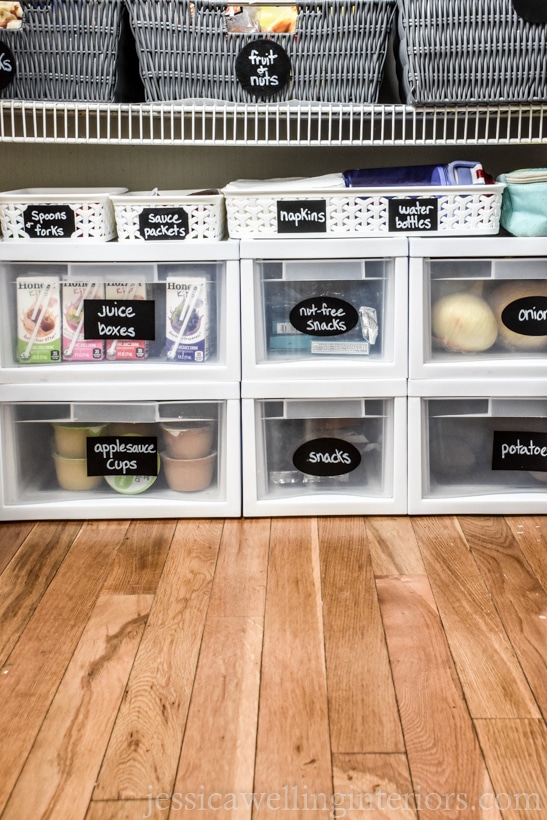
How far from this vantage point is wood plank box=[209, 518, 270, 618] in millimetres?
1366

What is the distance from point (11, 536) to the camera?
1.67m

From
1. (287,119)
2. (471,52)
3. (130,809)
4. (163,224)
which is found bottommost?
(130,809)

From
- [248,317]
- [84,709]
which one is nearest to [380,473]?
[248,317]

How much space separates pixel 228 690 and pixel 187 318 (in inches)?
31.2

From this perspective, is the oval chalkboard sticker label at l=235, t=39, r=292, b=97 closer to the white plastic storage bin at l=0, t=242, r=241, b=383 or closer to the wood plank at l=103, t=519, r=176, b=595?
the white plastic storage bin at l=0, t=242, r=241, b=383

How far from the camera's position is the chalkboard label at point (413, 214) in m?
1.67

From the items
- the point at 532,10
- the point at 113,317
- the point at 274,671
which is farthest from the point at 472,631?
the point at 532,10

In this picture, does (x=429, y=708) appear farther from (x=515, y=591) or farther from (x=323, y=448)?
(x=323, y=448)

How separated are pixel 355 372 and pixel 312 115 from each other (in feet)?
1.67

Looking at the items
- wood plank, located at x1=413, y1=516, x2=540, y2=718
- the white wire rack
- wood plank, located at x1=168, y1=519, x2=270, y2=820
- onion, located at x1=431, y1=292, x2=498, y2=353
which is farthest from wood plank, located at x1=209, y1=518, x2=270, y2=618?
the white wire rack

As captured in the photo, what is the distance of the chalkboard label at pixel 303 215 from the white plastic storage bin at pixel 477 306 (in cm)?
18

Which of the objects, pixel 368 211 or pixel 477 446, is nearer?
pixel 368 211

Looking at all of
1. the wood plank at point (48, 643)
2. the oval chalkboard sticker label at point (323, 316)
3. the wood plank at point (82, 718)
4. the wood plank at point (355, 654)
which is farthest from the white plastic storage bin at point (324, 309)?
the wood plank at point (82, 718)

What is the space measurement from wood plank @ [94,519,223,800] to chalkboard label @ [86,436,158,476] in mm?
208
